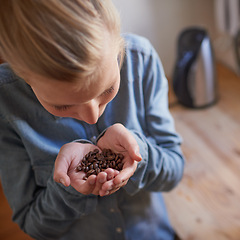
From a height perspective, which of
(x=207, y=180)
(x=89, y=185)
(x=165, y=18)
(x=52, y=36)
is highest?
(x=52, y=36)

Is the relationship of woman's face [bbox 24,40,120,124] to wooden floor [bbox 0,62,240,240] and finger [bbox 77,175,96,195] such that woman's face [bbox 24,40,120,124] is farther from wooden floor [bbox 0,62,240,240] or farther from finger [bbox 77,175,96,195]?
wooden floor [bbox 0,62,240,240]

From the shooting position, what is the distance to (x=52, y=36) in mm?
360

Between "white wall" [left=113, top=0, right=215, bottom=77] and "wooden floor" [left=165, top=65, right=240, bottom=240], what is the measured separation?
39 centimetres

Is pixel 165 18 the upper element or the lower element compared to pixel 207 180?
upper

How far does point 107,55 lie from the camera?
16.8 inches

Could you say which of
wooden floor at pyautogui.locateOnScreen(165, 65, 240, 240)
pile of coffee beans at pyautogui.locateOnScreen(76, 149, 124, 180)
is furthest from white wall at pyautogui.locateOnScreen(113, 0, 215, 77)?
pile of coffee beans at pyautogui.locateOnScreen(76, 149, 124, 180)

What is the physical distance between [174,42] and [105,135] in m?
1.22

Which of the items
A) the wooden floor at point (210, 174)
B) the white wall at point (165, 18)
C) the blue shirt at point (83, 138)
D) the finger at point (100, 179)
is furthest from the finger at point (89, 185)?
the white wall at point (165, 18)

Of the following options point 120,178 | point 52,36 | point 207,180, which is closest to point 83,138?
point 120,178

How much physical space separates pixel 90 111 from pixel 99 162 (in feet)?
0.45

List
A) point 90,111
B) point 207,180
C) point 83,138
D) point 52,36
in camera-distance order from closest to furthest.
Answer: point 52,36 → point 90,111 → point 83,138 → point 207,180

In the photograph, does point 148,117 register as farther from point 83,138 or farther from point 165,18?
point 165,18

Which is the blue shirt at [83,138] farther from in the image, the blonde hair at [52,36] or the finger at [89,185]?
the blonde hair at [52,36]

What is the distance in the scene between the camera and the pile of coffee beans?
548 millimetres
